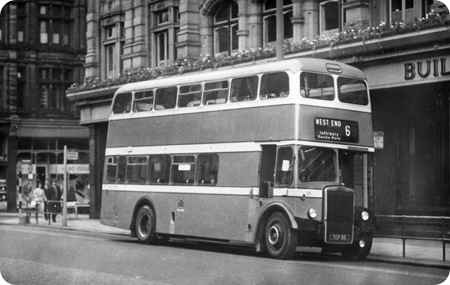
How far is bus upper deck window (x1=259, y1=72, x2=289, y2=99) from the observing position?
64.0 ft

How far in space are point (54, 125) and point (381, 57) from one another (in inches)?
1159

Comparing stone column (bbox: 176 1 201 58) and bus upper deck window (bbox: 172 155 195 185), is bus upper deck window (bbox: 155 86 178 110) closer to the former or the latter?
bus upper deck window (bbox: 172 155 195 185)

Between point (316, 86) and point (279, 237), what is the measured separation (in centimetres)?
335

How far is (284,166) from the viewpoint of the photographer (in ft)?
64.0

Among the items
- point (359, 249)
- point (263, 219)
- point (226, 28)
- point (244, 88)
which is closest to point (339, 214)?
point (359, 249)

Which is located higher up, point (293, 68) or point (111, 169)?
point (293, 68)

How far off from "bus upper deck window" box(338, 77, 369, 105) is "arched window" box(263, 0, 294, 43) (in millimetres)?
9225

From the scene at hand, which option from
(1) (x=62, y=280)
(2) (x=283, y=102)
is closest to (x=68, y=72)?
(2) (x=283, y=102)

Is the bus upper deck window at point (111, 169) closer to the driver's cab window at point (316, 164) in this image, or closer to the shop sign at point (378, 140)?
the shop sign at point (378, 140)

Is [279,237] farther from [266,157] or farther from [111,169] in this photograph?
[111,169]

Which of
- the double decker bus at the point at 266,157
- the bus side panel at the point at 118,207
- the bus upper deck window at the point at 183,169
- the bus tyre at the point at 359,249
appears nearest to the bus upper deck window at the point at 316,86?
the double decker bus at the point at 266,157

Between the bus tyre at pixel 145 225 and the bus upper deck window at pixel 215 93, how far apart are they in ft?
13.0

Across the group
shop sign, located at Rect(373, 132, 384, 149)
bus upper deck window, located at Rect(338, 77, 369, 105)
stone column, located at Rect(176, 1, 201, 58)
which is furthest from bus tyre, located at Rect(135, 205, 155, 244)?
stone column, located at Rect(176, 1, 201, 58)

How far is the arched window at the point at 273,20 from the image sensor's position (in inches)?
1158
